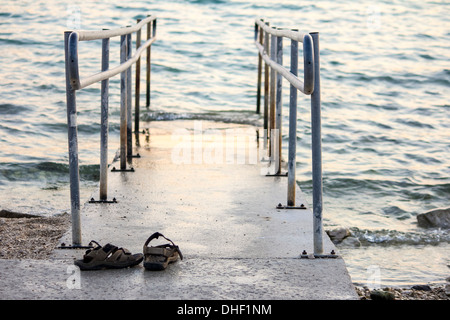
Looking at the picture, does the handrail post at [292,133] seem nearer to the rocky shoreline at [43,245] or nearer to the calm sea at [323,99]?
the rocky shoreline at [43,245]

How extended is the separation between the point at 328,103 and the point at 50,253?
35.9 ft

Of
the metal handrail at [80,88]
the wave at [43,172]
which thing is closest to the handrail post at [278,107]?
the metal handrail at [80,88]

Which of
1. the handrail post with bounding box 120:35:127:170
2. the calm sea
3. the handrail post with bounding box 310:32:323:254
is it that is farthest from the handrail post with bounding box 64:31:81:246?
the calm sea

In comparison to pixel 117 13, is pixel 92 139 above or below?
below

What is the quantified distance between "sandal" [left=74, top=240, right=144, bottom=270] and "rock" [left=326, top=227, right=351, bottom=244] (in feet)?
12.3

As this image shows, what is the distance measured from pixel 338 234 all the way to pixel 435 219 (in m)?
1.38

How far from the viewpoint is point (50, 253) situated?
377 centimetres

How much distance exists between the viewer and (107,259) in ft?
11.5

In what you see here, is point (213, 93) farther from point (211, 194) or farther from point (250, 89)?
point (211, 194)

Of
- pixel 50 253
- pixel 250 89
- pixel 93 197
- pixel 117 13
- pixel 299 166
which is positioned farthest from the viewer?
pixel 117 13

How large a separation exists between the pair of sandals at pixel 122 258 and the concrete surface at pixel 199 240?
35 mm

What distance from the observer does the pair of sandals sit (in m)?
3.47

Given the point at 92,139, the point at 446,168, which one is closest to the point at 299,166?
the point at 446,168

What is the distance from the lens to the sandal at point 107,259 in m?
3.46
